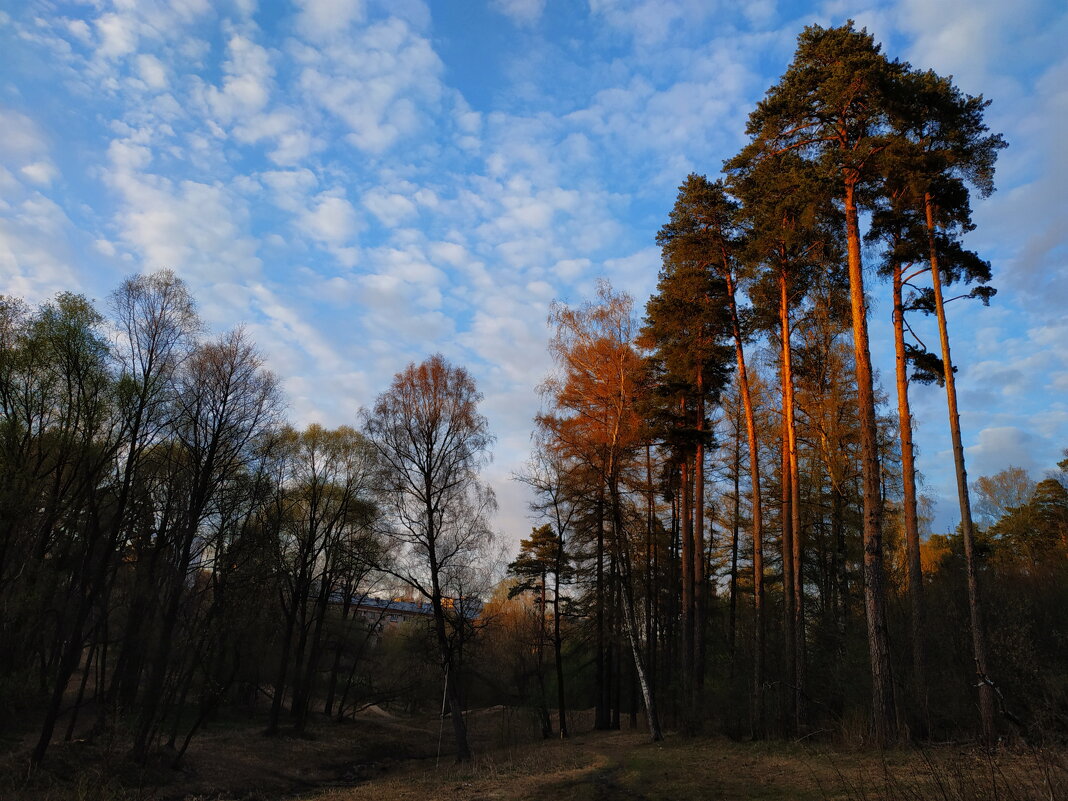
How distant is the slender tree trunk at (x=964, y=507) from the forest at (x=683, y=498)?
56 millimetres

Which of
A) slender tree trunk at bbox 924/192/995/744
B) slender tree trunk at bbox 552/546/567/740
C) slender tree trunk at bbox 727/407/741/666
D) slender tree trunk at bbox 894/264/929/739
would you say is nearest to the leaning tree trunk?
slender tree trunk at bbox 894/264/929/739

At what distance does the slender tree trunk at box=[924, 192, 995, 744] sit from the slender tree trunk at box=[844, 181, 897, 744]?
1.71 meters

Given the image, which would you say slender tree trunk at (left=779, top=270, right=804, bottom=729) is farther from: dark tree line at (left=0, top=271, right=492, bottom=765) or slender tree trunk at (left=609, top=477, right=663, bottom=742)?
dark tree line at (left=0, top=271, right=492, bottom=765)

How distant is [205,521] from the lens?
20.4 m

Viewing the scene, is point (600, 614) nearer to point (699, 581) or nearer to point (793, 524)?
point (699, 581)

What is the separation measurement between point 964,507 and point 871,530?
3330 millimetres

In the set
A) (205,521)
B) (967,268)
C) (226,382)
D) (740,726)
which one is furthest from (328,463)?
(967,268)

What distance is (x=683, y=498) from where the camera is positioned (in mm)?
21094

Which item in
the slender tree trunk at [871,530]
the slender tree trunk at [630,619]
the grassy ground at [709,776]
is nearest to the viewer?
the grassy ground at [709,776]

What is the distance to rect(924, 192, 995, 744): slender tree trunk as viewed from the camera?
38.5 feet

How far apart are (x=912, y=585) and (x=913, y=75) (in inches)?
439

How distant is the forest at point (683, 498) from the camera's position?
1302 cm

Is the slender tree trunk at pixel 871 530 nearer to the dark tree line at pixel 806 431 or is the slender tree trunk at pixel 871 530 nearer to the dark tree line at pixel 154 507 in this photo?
the dark tree line at pixel 806 431

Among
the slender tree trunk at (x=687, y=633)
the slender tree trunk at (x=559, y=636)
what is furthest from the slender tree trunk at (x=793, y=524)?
the slender tree trunk at (x=559, y=636)
